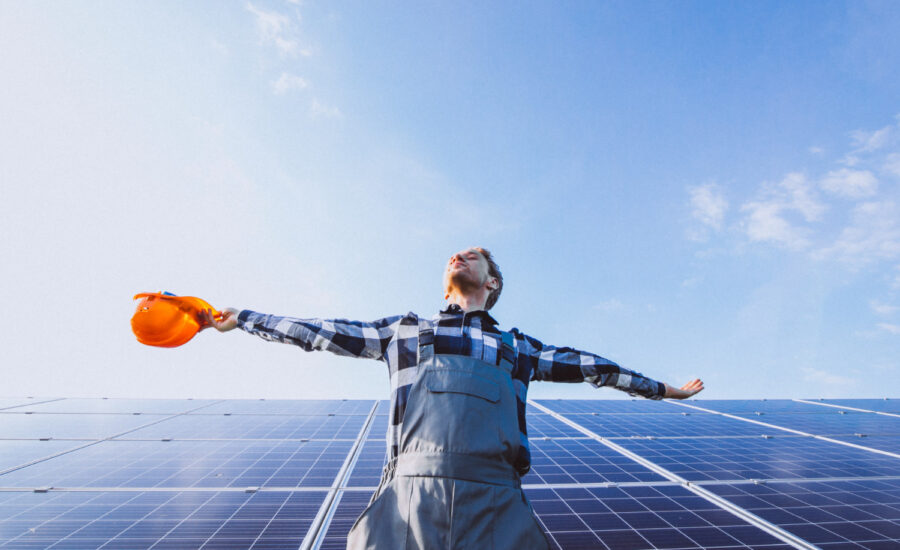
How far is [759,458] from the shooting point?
7844mm

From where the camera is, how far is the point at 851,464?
304 inches

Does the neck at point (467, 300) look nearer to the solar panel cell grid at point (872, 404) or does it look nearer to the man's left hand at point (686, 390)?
the man's left hand at point (686, 390)

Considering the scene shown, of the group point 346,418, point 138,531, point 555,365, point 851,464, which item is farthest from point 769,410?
point 138,531

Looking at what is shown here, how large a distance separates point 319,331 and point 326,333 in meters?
0.05

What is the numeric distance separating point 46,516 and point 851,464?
519 inches

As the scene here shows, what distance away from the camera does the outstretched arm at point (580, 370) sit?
3000 mm

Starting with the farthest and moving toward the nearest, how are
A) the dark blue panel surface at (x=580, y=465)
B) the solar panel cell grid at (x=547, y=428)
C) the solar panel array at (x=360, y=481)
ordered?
the solar panel cell grid at (x=547, y=428), the dark blue panel surface at (x=580, y=465), the solar panel array at (x=360, y=481)

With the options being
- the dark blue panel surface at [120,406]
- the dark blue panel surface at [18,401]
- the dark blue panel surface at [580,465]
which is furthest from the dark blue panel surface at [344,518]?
the dark blue panel surface at [18,401]

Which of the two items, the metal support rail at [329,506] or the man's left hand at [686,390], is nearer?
the man's left hand at [686,390]

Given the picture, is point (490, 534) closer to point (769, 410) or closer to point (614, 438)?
point (614, 438)

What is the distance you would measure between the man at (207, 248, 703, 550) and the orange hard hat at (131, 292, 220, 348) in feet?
0.44

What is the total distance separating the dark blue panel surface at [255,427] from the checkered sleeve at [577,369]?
7.14m

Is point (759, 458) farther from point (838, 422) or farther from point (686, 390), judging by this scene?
point (838, 422)

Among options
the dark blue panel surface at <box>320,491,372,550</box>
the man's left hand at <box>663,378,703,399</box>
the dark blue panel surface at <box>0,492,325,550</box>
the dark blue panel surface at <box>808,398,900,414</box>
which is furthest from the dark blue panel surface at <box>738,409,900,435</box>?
the dark blue panel surface at <box>0,492,325,550</box>
